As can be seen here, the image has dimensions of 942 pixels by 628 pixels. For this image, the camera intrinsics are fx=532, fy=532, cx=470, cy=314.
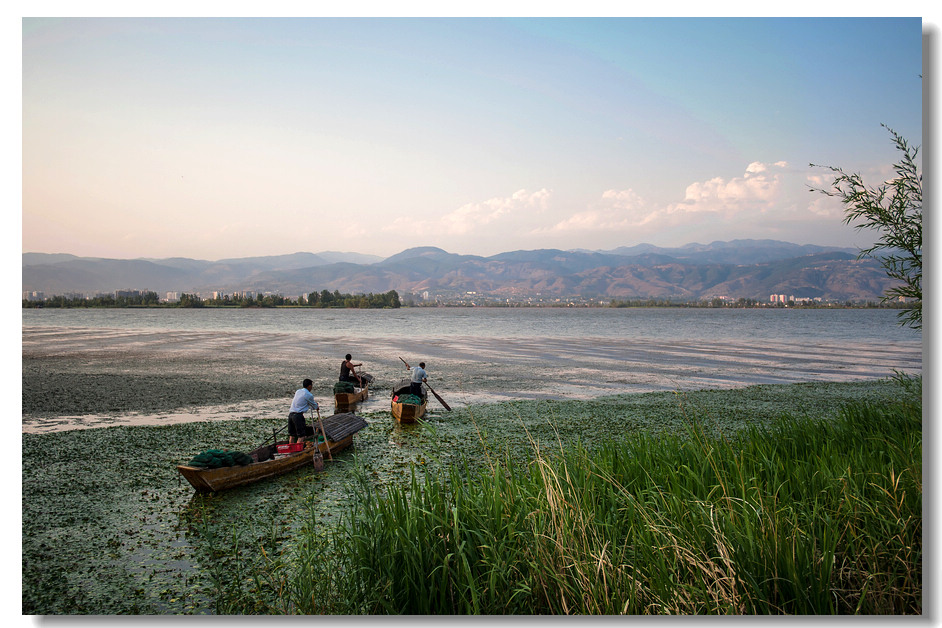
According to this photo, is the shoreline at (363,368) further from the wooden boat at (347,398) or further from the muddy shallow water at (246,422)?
the wooden boat at (347,398)

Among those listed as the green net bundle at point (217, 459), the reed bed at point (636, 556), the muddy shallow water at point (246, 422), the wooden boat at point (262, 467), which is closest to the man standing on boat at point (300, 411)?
the wooden boat at point (262, 467)

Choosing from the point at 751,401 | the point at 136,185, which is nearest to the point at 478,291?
the point at 751,401

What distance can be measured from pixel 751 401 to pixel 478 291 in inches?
616

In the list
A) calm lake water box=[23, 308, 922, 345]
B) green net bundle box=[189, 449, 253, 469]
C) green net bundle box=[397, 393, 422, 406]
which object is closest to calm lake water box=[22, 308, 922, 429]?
green net bundle box=[397, 393, 422, 406]

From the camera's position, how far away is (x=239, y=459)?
25.7ft

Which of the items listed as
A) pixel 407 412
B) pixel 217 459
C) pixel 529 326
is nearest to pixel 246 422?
pixel 407 412

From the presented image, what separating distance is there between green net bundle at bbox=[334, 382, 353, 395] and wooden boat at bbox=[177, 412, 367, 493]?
473 cm

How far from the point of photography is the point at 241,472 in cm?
790

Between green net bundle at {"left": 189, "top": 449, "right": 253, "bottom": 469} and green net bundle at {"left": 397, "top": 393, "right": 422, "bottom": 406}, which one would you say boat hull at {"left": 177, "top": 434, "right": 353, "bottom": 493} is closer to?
green net bundle at {"left": 189, "top": 449, "right": 253, "bottom": 469}

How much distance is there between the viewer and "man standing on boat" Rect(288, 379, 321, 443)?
9266 mm

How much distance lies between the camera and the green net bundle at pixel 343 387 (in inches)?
610

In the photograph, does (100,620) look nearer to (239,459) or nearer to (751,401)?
(239,459)

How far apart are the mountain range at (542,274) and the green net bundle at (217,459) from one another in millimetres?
2887

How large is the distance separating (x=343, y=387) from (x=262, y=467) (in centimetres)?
748
